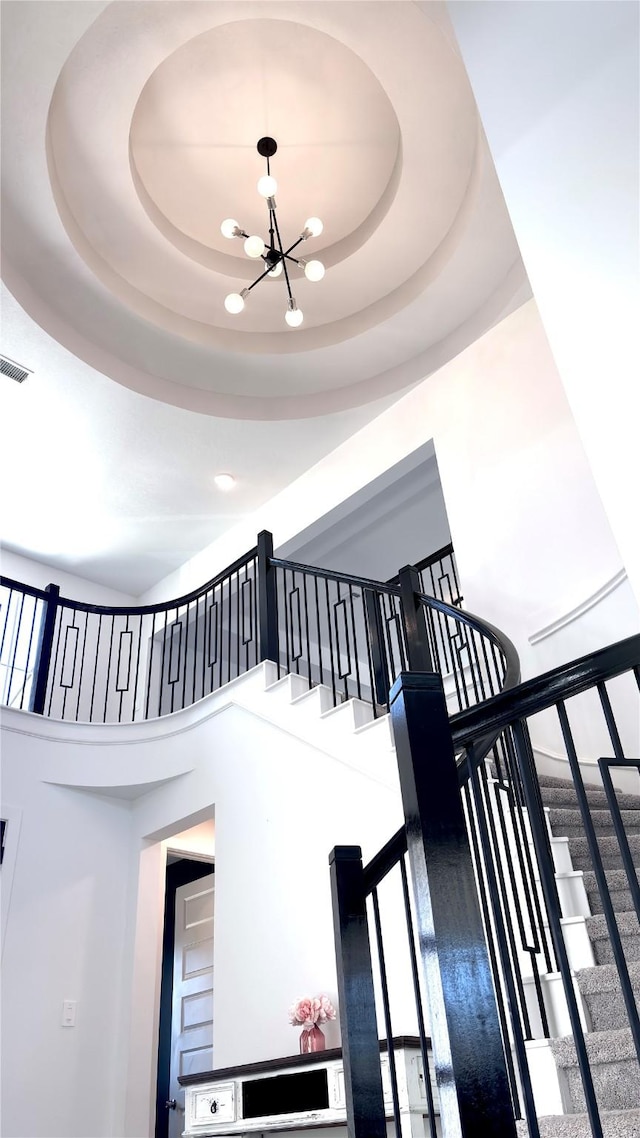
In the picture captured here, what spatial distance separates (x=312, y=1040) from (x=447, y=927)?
3080mm

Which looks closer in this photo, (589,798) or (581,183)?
(581,183)

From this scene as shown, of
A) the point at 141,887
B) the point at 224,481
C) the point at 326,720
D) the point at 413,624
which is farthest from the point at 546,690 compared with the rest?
the point at 224,481

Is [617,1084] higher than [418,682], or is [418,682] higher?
[418,682]

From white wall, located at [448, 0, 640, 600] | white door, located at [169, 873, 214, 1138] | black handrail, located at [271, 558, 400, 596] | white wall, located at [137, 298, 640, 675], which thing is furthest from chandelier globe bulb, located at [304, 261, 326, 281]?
white door, located at [169, 873, 214, 1138]

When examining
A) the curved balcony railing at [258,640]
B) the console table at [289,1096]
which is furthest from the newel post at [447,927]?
the curved balcony railing at [258,640]

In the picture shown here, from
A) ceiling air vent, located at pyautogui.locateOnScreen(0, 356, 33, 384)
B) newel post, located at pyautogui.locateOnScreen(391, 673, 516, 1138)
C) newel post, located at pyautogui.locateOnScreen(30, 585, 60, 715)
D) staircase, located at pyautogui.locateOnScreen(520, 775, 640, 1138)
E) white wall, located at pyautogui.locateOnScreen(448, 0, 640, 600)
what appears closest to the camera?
newel post, located at pyautogui.locateOnScreen(391, 673, 516, 1138)

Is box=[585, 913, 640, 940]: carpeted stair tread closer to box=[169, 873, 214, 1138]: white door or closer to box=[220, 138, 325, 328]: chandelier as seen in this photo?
box=[220, 138, 325, 328]: chandelier

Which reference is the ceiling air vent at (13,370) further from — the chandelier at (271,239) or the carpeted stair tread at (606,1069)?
the carpeted stair tread at (606,1069)

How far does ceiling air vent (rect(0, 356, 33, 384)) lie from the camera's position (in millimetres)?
6070

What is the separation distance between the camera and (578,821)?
4.11m

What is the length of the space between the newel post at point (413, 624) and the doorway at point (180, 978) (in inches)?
142

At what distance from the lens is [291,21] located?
4.88 meters

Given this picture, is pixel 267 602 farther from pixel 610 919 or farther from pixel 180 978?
pixel 610 919

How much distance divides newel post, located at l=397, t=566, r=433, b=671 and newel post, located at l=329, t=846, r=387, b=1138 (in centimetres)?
217
